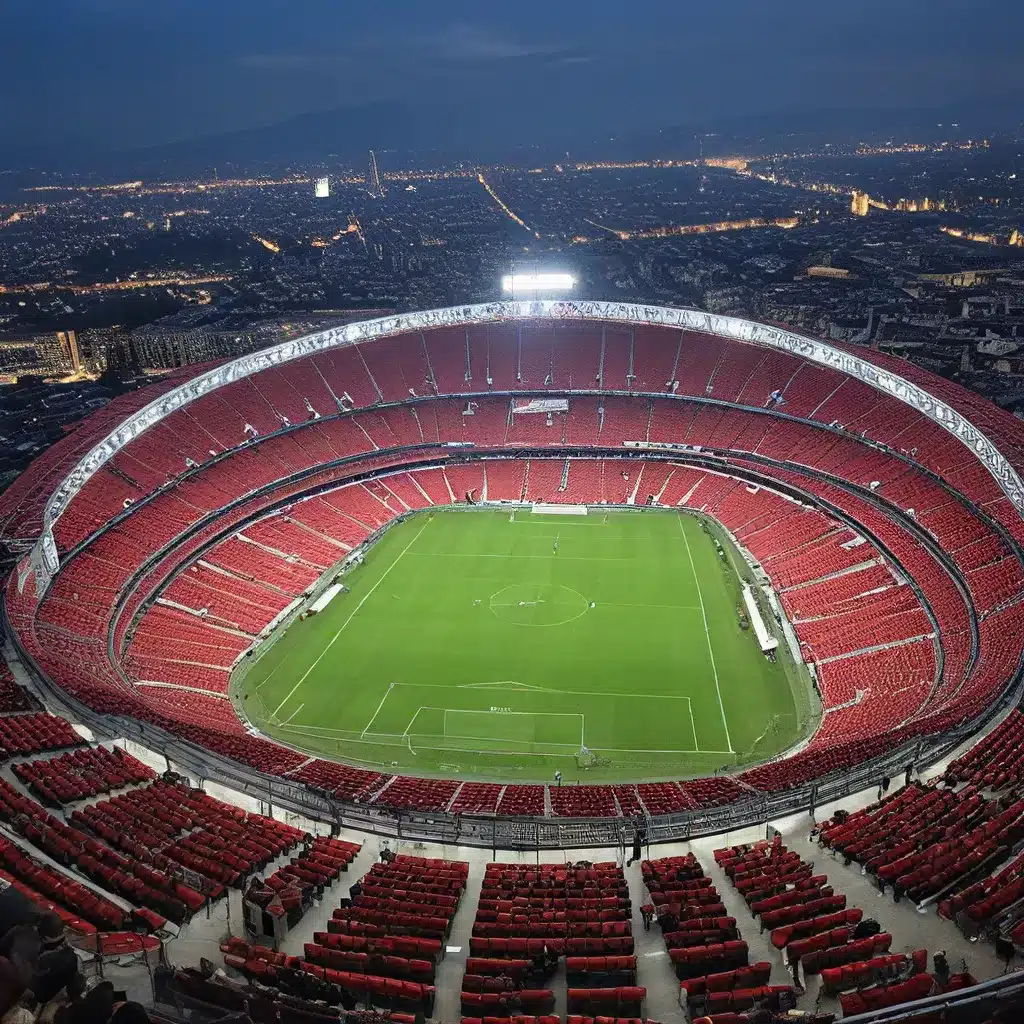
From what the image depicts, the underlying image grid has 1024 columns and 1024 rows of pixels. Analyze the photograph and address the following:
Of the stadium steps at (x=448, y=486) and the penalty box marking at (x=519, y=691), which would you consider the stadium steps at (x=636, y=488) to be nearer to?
the stadium steps at (x=448, y=486)

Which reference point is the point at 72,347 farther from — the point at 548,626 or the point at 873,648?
the point at 873,648

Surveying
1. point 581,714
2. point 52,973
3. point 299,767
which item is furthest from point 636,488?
point 52,973

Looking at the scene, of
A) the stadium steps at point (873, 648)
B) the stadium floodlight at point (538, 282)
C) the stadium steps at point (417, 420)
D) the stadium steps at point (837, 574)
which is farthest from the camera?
the stadium floodlight at point (538, 282)

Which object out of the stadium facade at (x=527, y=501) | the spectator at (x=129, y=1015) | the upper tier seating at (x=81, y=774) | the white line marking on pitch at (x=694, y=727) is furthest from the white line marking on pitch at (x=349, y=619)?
the spectator at (x=129, y=1015)

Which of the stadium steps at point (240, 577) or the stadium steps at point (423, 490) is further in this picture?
the stadium steps at point (423, 490)

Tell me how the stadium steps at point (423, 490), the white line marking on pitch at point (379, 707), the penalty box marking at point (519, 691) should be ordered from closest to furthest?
1. the white line marking on pitch at point (379, 707)
2. the penalty box marking at point (519, 691)
3. the stadium steps at point (423, 490)

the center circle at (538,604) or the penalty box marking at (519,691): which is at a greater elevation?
the center circle at (538,604)

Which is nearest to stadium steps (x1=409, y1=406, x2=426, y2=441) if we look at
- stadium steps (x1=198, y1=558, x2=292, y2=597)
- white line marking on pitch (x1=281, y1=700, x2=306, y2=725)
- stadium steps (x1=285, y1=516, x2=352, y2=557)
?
stadium steps (x1=285, y1=516, x2=352, y2=557)

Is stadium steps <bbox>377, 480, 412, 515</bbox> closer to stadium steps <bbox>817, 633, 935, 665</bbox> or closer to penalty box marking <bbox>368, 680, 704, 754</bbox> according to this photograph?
penalty box marking <bbox>368, 680, 704, 754</bbox>
